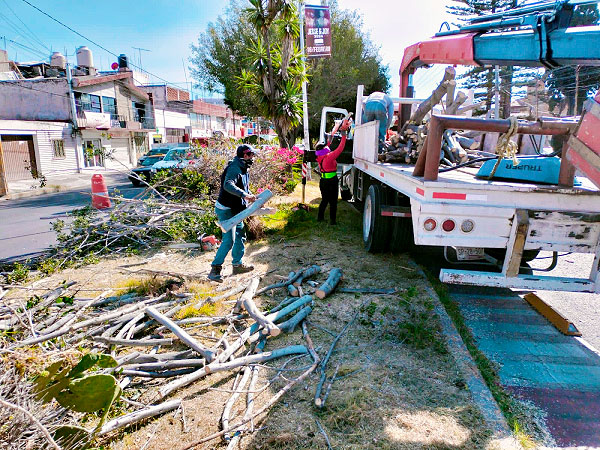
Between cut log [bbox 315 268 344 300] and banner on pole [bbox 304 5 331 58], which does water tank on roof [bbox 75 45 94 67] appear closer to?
banner on pole [bbox 304 5 331 58]

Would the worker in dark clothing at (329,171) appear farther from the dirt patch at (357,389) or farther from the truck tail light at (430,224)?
the truck tail light at (430,224)

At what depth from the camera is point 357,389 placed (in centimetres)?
306

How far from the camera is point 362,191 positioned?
25.2 feet

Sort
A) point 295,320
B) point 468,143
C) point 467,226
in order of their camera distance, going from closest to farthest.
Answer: point 467,226
point 295,320
point 468,143

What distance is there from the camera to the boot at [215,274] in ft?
17.6

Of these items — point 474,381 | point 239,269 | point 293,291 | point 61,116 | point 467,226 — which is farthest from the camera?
point 61,116

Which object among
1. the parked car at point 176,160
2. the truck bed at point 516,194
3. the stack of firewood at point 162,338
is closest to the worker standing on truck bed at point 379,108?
the truck bed at point 516,194

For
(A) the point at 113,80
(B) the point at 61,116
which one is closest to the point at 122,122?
(A) the point at 113,80

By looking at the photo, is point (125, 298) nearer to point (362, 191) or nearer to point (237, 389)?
point (237, 389)

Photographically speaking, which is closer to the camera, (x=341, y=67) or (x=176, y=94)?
(x=341, y=67)

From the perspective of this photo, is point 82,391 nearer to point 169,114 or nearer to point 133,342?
point 133,342

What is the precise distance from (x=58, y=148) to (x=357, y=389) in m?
28.3

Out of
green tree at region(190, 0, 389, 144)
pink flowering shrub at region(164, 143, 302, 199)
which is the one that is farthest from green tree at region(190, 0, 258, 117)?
pink flowering shrub at region(164, 143, 302, 199)

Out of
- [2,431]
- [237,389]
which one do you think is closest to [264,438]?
[237,389]
